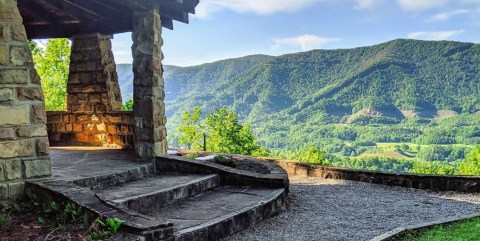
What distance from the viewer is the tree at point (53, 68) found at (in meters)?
22.8

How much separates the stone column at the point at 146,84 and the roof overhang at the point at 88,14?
1.03 feet

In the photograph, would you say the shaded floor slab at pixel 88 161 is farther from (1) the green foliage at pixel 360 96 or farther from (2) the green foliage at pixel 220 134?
(1) the green foliage at pixel 360 96

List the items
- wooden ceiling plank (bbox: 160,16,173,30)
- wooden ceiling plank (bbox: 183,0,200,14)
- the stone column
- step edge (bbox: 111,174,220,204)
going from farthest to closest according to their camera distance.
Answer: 1. wooden ceiling plank (bbox: 160,16,173,30)
2. wooden ceiling plank (bbox: 183,0,200,14)
3. the stone column
4. step edge (bbox: 111,174,220,204)

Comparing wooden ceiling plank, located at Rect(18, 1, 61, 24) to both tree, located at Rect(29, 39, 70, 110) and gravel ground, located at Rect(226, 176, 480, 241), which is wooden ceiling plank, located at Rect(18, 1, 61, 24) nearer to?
gravel ground, located at Rect(226, 176, 480, 241)

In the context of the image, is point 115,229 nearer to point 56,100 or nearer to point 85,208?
point 85,208

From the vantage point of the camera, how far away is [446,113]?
415ft

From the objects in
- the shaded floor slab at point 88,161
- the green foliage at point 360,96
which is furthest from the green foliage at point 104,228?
the green foliage at point 360,96

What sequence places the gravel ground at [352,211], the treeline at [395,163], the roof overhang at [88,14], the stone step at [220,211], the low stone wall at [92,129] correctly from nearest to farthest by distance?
1. the stone step at [220,211]
2. the gravel ground at [352,211]
3. the roof overhang at [88,14]
4. the low stone wall at [92,129]
5. the treeline at [395,163]

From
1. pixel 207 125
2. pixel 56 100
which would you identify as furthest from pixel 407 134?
pixel 56 100

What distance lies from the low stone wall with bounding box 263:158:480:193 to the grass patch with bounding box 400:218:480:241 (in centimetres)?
279

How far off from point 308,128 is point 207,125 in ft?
278

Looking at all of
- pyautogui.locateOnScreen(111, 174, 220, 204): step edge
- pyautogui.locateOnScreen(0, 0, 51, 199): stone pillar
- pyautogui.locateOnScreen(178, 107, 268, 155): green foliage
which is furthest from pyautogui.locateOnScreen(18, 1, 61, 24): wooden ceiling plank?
pyautogui.locateOnScreen(178, 107, 268, 155): green foliage

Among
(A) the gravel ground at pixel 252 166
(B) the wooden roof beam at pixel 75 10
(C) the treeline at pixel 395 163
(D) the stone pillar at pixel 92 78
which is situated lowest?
(C) the treeline at pixel 395 163

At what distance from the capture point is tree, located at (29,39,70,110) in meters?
22.8
